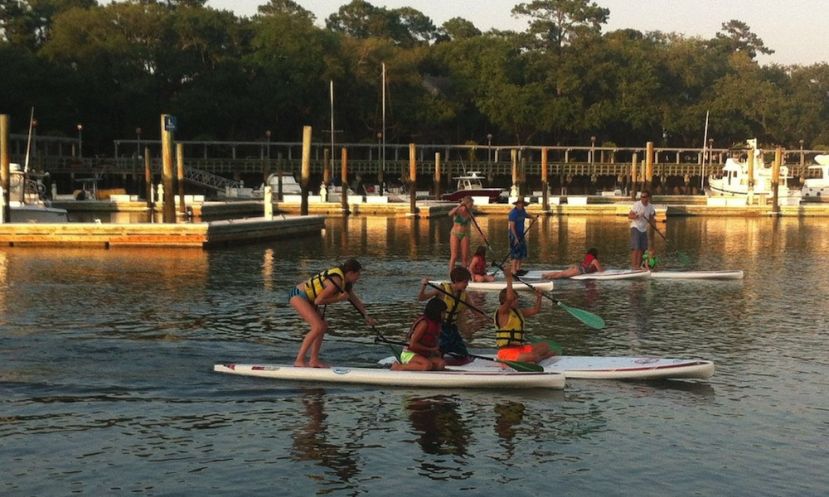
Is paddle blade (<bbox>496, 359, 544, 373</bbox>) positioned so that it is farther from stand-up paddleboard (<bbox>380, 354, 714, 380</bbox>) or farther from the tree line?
the tree line

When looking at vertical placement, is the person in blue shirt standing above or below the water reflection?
above

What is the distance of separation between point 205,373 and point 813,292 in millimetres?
15727

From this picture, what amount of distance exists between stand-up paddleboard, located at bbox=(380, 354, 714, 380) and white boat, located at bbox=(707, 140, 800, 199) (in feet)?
170

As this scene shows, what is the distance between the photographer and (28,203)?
44906 millimetres

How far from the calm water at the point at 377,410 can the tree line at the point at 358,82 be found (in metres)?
57.0

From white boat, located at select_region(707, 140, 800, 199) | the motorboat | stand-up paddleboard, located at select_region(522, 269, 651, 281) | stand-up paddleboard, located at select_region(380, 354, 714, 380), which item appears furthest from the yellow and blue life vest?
white boat, located at select_region(707, 140, 800, 199)

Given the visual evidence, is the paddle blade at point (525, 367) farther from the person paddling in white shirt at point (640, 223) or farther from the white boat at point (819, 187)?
the white boat at point (819, 187)

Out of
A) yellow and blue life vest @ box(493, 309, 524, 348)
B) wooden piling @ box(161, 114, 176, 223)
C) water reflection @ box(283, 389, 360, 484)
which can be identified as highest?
wooden piling @ box(161, 114, 176, 223)

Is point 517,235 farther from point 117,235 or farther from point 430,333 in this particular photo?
point 117,235

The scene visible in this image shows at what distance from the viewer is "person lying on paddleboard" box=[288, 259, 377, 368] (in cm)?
1362

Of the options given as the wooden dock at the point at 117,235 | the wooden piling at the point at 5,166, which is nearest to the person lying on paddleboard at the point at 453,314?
the wooden dock at the point at 117,235

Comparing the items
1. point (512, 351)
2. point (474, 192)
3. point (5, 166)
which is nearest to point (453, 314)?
point (512, 351)

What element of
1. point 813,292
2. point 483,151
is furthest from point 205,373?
point 483,151

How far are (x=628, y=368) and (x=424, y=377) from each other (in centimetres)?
278
